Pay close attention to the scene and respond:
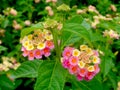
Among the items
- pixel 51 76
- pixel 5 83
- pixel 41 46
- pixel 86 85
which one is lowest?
pixel 5 83

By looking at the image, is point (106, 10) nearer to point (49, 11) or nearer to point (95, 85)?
point (49, 11)

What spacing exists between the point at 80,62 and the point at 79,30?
142 mm

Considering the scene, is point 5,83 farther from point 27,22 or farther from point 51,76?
point 27,22

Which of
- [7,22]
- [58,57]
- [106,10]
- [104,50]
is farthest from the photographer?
[106,10]

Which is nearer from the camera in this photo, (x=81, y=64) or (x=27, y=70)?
(x=81, y=64)

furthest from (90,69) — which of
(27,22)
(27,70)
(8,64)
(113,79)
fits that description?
(27,22)

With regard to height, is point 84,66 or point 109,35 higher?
point 84,66

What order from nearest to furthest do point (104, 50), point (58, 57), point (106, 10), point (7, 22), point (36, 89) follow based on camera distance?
1. point (36, 89)
2. point (58, 57)
3. point (104, 50)
4. point (7, 22)
5. point (106, 10)

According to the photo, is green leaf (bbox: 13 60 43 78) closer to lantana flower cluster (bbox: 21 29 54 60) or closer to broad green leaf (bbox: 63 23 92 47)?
lantana flower cluster (bbox: 21 29 54 60)

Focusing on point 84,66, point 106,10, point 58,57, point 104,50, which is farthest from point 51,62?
point 106,10

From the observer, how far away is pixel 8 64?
2.49 m

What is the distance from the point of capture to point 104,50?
219 cm

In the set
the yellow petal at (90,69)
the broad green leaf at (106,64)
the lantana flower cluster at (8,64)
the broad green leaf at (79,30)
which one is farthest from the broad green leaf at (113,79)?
the lantana flower cluster at (8,64)

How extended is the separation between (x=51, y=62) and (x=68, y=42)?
11cm
